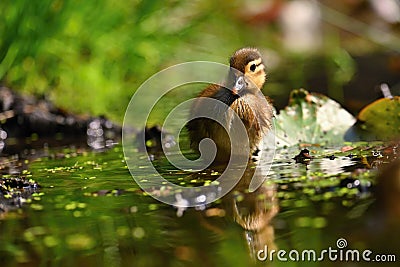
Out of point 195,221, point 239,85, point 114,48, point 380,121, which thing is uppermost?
point 114,48

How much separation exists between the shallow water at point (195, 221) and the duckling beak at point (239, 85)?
1.05 ft

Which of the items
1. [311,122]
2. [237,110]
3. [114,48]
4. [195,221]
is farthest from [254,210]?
[114,48]

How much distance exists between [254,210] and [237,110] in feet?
2.44

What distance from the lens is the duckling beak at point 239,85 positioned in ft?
10.4

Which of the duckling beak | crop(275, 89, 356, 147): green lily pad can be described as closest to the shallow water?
the duckling beak

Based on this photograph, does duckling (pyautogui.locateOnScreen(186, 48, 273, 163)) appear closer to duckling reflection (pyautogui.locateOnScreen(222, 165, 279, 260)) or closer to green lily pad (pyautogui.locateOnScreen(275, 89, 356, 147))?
duckling reflection (pyautogui.locateOnScreen(222, 165, 279, 260))

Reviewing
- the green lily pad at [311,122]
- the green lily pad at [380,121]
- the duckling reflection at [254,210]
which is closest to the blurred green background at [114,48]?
the green lily pad at [311,122]

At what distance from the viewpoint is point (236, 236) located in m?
2.27

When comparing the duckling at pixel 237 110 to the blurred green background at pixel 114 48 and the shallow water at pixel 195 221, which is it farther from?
the blurred green background at pixel 114 48

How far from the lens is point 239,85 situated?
3.18 m

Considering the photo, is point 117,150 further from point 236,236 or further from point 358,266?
point 358,266

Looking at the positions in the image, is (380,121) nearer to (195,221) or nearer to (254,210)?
(254,210)

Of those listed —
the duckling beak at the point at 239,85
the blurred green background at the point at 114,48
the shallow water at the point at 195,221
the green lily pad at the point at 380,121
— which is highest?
the blurred green background at the point at 114,48

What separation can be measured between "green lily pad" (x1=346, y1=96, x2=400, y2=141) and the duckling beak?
2.40 ft
